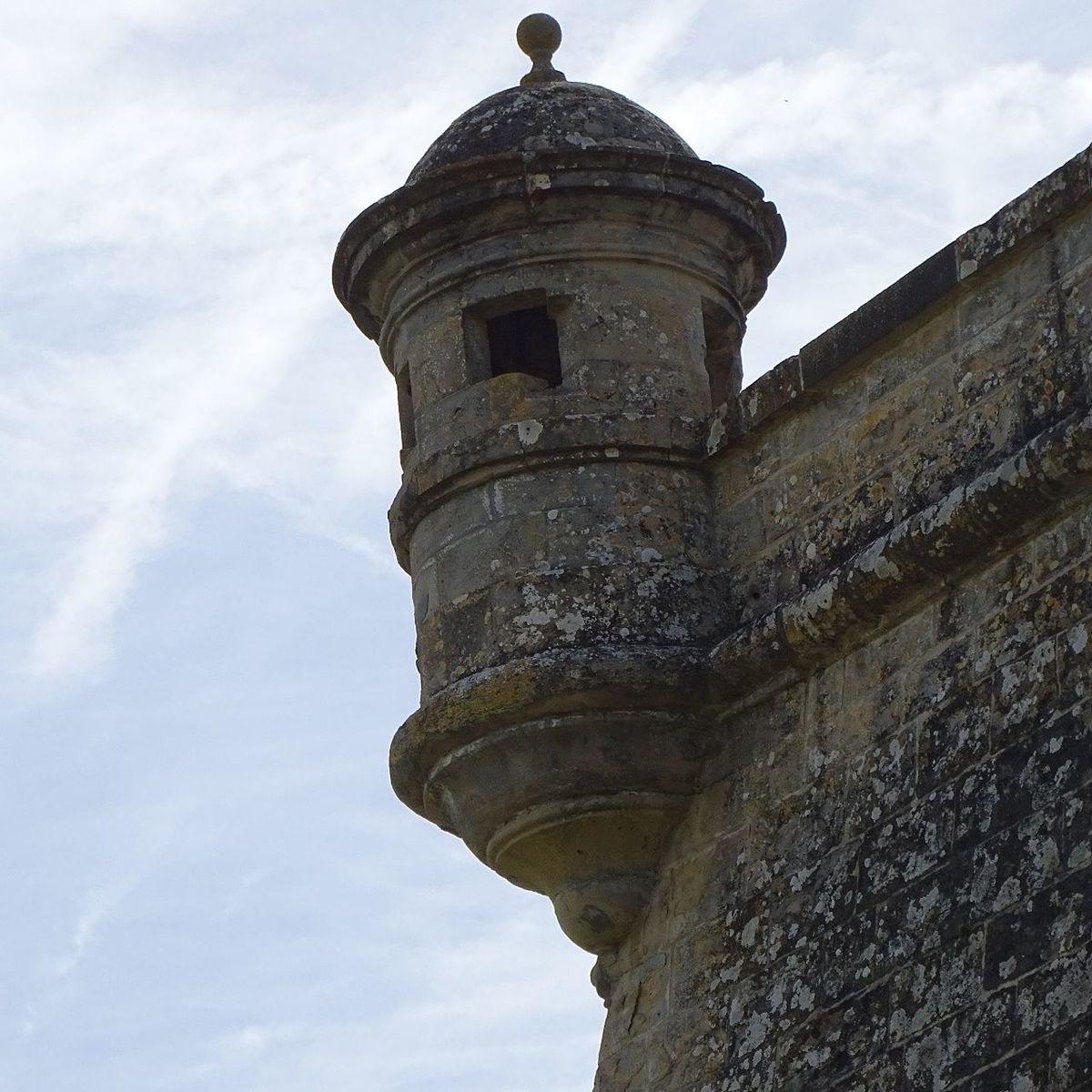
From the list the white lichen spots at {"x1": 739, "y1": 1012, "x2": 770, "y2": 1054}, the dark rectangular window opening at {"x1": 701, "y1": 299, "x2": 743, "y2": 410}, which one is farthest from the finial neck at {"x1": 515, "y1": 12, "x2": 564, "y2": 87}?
the white lichen spots at {"x1": 739, "y1": 1012, "x2": 770, "y2": 1054}

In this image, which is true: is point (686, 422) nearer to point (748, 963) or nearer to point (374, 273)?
point (374, 273)

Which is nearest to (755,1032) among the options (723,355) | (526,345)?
(723,355)

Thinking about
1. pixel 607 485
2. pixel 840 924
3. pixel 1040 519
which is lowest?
pixel 840 924

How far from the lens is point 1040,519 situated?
6.20m

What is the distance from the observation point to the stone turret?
6.99 m

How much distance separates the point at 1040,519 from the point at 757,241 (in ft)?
5.93

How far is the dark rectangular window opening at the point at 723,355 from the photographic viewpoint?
7.79 metres

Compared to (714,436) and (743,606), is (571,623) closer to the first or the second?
(743,606)

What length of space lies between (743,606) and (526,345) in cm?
124

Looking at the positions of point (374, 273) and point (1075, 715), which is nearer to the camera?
point (1075, 715)

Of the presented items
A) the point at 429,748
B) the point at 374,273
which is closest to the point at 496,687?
the point at 429,748

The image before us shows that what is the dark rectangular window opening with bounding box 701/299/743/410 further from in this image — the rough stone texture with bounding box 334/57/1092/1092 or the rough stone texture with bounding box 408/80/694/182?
the rough stone texture with bounding box 408/80/694/182

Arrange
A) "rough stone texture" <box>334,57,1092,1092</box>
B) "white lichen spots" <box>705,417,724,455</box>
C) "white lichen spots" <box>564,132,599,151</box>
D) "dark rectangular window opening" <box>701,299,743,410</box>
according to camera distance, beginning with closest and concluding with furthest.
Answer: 1. "rough stone texture" <box>334,57,1092,1092</box>
2. "white lichen spots" <box>705,417,724,455</box>
3. "white lichen spots" <box>564,132,599,151</box>
4. "dark rectangular window opening" <box>701,299,743,410</box>

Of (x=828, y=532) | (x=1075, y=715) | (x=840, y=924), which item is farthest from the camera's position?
(x=828, y=532)
